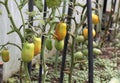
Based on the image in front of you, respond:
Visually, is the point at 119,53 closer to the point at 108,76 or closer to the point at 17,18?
the point at 108,76

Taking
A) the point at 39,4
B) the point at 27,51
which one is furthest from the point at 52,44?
the point at 27,51

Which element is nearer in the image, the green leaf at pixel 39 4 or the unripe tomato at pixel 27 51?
the unripe tomato at pixel 27 51

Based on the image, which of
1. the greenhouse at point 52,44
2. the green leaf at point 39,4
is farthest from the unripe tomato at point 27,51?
the green leaf at point 39,4

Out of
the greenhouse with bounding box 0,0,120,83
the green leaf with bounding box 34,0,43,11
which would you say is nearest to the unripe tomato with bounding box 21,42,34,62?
the greenhouse with bounding box 0,0,120,83

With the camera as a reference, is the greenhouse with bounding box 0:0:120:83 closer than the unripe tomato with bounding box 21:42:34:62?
No

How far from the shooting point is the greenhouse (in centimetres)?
141

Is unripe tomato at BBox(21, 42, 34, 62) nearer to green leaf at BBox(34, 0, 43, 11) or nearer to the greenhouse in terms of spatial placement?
the greenhouse

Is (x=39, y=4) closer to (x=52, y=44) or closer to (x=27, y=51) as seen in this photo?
(x=27, y=51)

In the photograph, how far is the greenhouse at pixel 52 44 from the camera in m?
1.41

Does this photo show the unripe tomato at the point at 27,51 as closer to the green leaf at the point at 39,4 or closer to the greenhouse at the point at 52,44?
the greenhouse at the point at 52,44

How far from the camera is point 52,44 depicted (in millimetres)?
2490

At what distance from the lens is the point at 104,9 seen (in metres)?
4.31

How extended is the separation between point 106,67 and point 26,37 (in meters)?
1.88

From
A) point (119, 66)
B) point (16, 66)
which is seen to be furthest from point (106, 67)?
point (16, 66)
